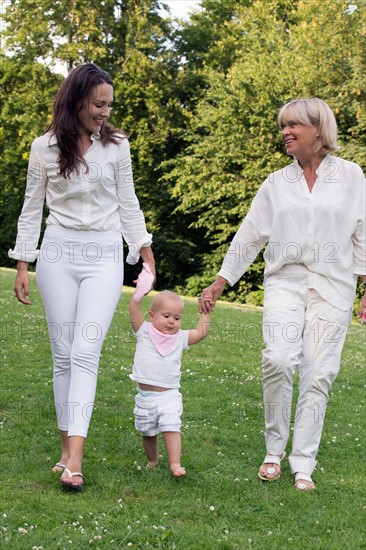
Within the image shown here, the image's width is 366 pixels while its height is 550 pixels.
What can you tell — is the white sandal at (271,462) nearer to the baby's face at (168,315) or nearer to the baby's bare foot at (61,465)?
the baby's face at (168,315)

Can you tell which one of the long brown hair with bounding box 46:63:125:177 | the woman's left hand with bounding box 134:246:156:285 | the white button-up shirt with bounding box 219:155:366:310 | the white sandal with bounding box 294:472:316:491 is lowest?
the white sandal with bounding box 294:472:316:491

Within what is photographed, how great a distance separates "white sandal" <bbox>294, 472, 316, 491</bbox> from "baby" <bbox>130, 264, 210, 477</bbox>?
819 millimetres

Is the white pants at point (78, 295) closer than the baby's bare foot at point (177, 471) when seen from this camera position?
Yes

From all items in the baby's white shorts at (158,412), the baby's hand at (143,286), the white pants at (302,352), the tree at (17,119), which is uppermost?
the tree at (17,119)

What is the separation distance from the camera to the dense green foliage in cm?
3228

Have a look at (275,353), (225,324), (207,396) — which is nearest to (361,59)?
(225,324)

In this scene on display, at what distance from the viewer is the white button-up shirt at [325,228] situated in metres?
5.42

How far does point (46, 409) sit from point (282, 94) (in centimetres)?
2703

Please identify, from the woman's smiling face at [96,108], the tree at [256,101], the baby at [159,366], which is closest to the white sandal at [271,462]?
the baby at [159,366]

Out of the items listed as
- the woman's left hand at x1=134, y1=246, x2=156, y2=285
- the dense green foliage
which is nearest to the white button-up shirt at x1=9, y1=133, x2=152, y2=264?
the woman's left hand at x1=134, y1=246, x2=156, y2=285

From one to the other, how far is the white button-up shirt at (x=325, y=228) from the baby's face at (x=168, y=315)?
78 centimetres

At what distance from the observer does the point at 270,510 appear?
187 inches

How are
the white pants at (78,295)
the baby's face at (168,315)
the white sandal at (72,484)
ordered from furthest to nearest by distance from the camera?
1. the baby's face at (168,315)
2. the white pants at (78,295)
3. the white sandal at (72,484)

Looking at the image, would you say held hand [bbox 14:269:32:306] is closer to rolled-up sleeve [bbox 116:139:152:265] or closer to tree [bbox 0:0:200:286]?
rolled-up sleeve [bbox 116:139:152:265]
